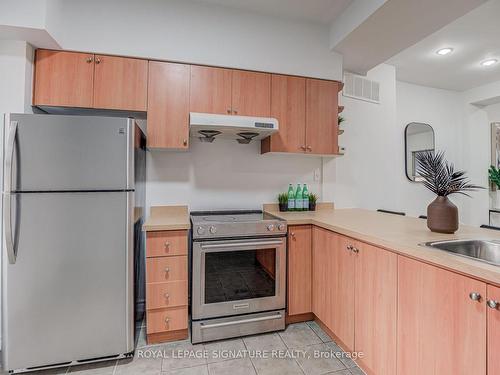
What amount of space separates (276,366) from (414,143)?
11.3 feet

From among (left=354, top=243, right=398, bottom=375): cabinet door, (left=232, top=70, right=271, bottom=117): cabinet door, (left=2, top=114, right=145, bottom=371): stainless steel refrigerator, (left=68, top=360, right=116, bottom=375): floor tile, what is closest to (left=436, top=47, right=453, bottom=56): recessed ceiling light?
(left=232, top=70, right=271, bottom=117): cabinet door

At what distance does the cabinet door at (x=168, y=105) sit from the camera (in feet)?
7.14

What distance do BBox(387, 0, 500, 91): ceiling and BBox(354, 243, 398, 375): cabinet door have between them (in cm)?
242

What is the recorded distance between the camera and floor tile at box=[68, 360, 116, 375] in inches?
66.1

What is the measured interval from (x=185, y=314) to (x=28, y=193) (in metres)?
1.31

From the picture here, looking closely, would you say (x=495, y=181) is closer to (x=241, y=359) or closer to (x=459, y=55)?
(x=459, y=55)

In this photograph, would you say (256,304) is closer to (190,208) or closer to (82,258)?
(190,208)

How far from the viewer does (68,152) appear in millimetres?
1645

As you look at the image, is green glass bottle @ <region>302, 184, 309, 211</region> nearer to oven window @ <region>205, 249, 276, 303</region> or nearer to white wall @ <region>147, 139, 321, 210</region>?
white wall @ <region>147, 139, 321, 210</region>

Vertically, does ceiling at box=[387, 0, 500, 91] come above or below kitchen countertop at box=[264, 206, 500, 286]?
above

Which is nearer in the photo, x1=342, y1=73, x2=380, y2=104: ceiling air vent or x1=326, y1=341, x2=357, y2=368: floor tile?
x1=326, y1=341, x2=357, y2=368: floor tile

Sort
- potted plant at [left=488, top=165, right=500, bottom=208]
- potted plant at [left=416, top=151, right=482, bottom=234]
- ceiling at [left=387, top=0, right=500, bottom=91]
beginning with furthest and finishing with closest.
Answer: potted plant at [left=488, top=165, right=500, bottom=208] → ceiling at [left=387, top=0, right=500, bottom=91] → potted plant at [left=416, top=151, right=482, bottom=234]

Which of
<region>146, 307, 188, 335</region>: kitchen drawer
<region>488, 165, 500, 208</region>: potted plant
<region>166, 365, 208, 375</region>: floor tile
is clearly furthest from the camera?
<region>488, 165, 500, 208</region>: potted plant

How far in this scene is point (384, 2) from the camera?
1.89m
